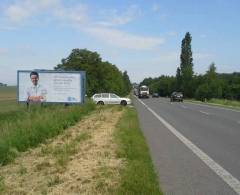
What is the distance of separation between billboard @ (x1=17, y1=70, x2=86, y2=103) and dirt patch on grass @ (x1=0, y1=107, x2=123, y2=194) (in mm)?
25651

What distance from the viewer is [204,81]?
100 m

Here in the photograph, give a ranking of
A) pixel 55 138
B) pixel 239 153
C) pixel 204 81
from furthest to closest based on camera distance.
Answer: pixel 204 81
pixel 55 138
pixel 239 153

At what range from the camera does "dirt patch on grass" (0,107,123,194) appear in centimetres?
830

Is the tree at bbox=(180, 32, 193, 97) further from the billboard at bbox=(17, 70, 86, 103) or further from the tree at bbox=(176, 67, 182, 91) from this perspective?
the billboard at bbox=(17, 70, 86, 103)

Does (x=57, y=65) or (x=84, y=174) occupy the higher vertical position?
(x=57, y=65)

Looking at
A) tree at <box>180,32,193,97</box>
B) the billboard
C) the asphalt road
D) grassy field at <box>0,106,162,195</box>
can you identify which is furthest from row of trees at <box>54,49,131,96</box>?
grassy field at <box>0,106,162,195</box>

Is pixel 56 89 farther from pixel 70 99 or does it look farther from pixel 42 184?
pixel 42 184

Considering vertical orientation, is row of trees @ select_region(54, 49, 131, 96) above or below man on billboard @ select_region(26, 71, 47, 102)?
above

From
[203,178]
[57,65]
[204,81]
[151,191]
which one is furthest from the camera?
[204,81]

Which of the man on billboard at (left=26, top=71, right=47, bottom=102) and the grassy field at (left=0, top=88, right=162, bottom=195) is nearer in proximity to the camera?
the grassy field at (left=0, top=88, right=162, bottom=195)

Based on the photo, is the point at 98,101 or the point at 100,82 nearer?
the point at 98,101

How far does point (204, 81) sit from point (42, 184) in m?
93.4

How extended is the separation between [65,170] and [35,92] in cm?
3076

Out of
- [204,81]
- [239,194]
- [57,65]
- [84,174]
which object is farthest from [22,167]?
[204,81]
